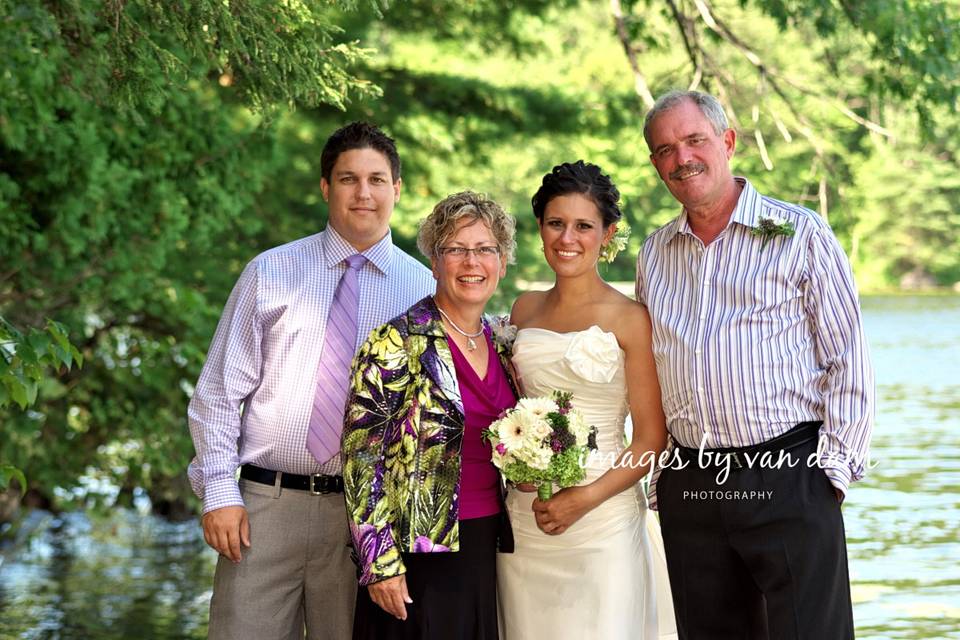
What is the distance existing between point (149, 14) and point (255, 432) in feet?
5.11

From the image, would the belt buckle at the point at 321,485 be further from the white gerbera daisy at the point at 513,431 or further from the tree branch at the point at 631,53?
the tree branch at the point at 631,53

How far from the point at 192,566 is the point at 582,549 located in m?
7.37

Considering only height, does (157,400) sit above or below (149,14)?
below

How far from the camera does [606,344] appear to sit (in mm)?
4305

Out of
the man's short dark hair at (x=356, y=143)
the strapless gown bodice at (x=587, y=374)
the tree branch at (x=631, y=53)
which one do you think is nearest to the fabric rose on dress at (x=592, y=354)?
the strapless gown bodice at (x=587, y=374)

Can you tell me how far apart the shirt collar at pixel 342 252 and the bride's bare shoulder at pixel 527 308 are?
521 millimetres

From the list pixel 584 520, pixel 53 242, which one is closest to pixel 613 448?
pixel 584 520

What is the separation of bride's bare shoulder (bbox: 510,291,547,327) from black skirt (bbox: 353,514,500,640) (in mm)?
887

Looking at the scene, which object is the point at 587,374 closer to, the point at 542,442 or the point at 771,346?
the point at 542,442

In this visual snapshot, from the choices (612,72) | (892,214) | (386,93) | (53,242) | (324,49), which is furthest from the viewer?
(892,214)

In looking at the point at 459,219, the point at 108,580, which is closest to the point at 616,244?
→ the point at 459,219

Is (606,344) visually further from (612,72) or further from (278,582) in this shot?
(612,72)

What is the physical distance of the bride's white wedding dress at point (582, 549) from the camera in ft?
14.1

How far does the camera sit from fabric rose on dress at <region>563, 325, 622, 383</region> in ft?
14.1
